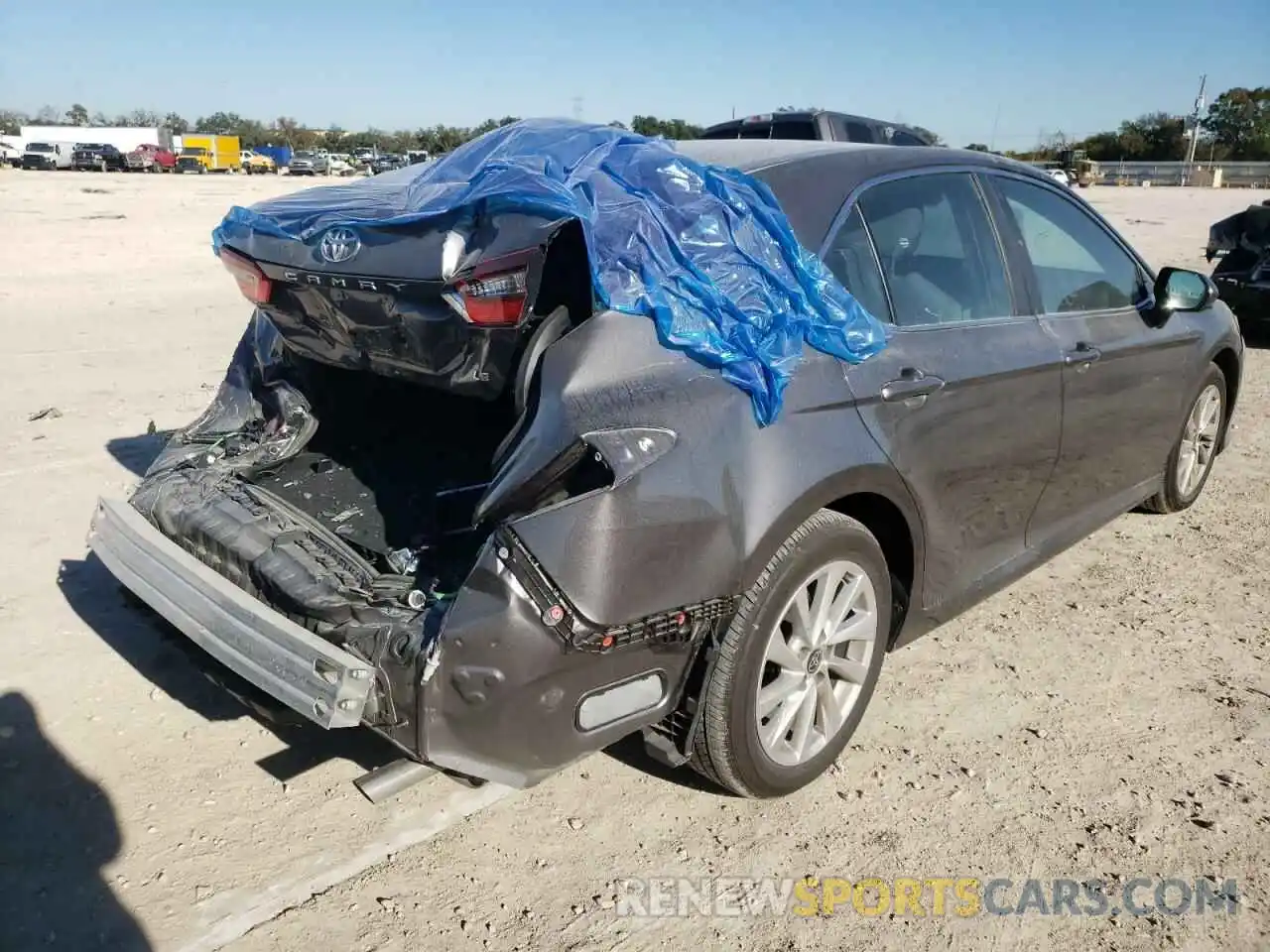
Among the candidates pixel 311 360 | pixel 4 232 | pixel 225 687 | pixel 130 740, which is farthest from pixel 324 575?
pixel 4 232

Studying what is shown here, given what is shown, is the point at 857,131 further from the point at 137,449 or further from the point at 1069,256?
the point at 137,449

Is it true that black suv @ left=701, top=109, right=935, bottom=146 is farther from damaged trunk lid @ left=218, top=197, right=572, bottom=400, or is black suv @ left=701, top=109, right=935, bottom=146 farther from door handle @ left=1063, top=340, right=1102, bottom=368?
damaged trunk lid @ left=218, top=197, right=572, bottom=400

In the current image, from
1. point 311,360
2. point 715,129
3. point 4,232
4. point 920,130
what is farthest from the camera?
point 4,232

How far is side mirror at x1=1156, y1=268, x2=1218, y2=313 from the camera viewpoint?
4.39 meters

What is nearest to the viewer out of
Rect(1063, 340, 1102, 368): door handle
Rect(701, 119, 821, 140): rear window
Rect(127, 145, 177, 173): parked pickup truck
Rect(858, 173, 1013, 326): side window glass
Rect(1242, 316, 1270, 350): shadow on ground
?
Rect(858, 173, 1013, 326): side window glass

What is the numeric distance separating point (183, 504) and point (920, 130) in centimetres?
1064

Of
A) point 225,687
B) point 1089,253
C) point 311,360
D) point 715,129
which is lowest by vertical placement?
point 225,687

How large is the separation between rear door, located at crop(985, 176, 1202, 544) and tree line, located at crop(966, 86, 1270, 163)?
3214 inches

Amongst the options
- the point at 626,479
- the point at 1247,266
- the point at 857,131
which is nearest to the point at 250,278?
the point at 626,479

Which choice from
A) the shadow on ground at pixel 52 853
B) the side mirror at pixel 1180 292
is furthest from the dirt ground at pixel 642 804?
the side mirror at pixel 1180 292

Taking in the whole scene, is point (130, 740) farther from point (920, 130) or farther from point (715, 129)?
point (920, 130)

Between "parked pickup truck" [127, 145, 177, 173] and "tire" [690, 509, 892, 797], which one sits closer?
"tire" [690, 509, 892, 797]

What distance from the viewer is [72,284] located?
12305 millimetres

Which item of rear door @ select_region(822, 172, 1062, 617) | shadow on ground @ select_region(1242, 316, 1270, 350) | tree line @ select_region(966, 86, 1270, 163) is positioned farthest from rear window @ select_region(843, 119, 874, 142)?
tree line @ select_region(966, 86, 1270, 163)
